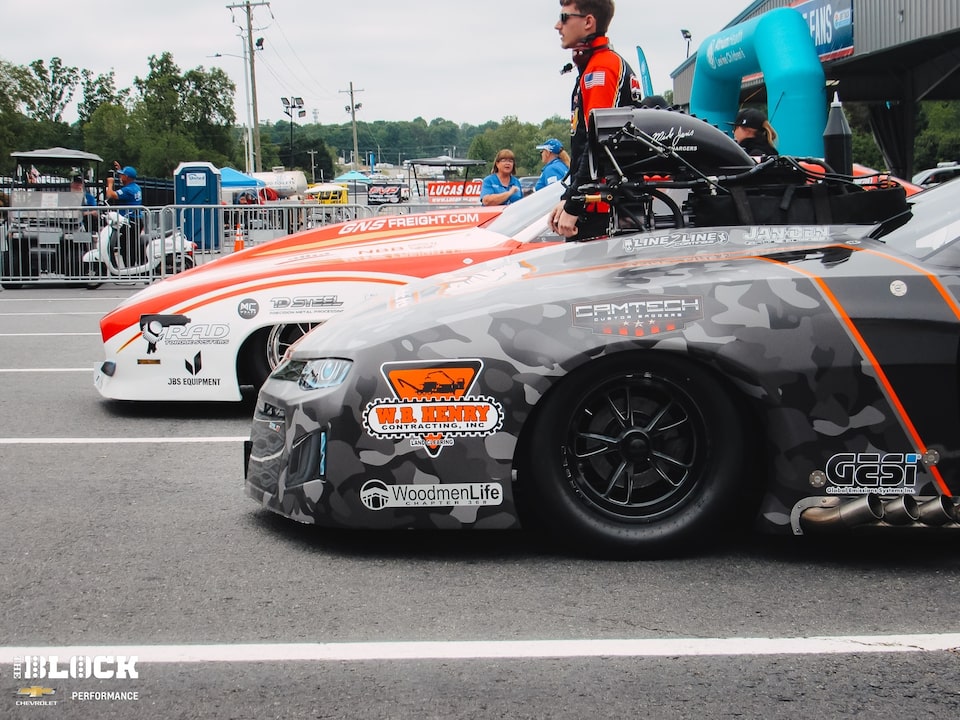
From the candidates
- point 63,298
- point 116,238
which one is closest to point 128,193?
point 116,238

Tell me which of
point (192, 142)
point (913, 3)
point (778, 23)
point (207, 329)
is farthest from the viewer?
point (192, 142)

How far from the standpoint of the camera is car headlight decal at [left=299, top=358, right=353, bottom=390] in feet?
11.9

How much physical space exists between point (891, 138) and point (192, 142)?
77926 millimetres

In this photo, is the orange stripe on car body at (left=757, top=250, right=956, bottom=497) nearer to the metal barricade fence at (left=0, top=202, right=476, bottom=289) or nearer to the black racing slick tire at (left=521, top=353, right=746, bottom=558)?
the black racing slick tire at (left=521, top=353, right=746, bottom=558)

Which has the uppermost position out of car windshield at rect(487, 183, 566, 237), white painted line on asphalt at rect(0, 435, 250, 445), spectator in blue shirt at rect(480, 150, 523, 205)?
spectator in blue shirt at rect(480, 150, 523, 205)

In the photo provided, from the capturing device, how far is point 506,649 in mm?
2918

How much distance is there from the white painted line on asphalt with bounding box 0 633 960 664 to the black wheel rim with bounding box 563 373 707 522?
67 cm

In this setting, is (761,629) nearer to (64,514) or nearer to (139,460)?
(64,514)

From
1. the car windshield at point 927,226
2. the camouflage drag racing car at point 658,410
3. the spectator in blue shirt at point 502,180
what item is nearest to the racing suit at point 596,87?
the car windshield at point 927,226

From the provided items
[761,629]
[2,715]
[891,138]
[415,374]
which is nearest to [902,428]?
[761,629]

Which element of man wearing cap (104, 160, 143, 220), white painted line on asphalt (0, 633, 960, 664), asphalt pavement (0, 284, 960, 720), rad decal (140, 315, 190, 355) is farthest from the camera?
man wearing cap (104, 160, 143, 220)

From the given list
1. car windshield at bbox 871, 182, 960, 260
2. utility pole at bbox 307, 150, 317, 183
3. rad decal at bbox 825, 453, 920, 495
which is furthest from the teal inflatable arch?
utility pole at bbox 307, 150, 317, 183

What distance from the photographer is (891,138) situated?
28328mm

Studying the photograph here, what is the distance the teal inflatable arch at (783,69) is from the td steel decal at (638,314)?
953 centimetres
